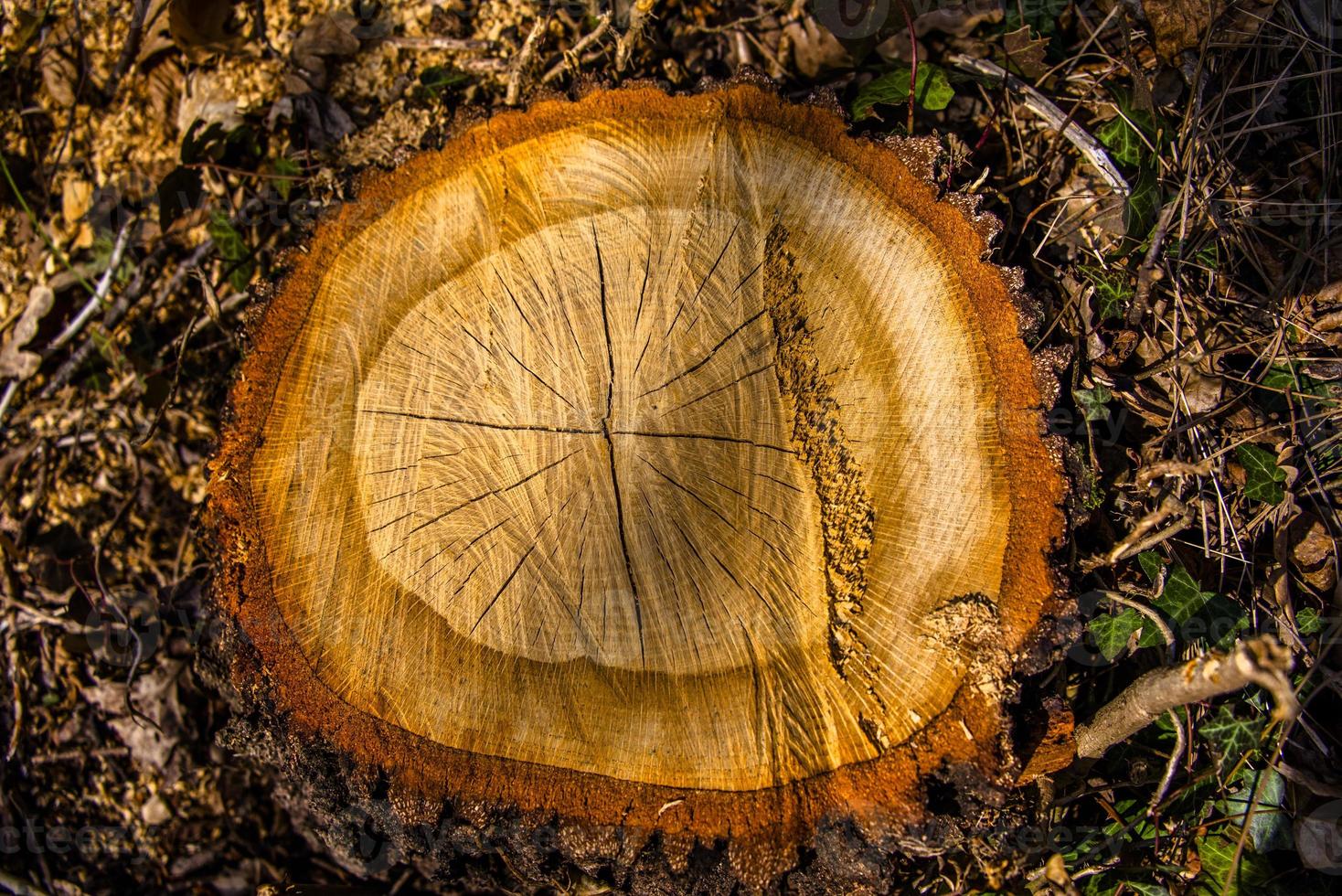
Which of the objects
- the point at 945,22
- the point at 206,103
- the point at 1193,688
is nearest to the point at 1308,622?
the point at 1193,688

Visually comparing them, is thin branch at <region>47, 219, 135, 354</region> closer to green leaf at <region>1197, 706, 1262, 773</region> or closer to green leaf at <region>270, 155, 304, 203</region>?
green leaf at <region>270, 155, 304, 203</region>

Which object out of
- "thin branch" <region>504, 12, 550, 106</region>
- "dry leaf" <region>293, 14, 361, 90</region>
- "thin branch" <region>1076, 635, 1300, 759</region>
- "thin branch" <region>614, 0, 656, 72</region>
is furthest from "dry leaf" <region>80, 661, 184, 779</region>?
"thin branch" <region>1076, 635, 1300, 759</region>

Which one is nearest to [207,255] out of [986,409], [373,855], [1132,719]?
[373,855]

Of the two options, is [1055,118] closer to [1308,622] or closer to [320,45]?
[1308,622]

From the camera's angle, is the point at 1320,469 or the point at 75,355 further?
the point at 75,355

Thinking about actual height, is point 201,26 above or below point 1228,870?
above

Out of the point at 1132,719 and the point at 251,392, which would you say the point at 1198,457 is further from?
the point at 251,392

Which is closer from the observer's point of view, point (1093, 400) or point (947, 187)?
point (947, 187)
